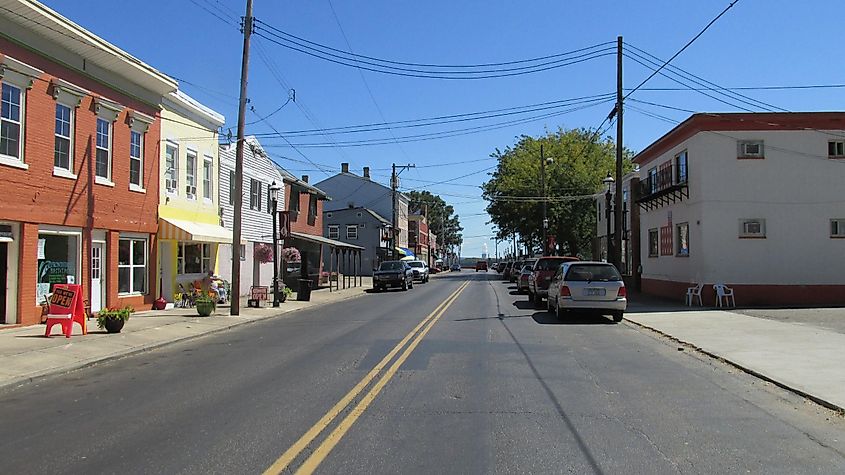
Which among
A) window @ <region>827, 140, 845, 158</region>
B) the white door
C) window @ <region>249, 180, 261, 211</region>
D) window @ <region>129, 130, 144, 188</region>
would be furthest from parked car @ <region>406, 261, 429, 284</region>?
the white door

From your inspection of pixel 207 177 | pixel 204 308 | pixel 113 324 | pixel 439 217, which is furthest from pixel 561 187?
pixel 439 217

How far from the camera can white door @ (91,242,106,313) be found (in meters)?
18.5

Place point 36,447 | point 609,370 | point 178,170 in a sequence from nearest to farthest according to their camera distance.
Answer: point 36,447, point 609,370, point 178,170

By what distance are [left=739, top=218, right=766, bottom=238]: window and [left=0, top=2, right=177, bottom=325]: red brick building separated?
19384 millimetres

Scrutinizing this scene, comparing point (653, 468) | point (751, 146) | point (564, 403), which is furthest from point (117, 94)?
point (751, 146)

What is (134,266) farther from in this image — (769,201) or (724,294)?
(769,201)

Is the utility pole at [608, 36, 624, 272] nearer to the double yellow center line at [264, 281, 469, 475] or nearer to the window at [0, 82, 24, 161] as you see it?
the double yellow center line at [264, 281, 469, 475]

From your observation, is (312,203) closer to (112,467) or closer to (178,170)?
(178,170)

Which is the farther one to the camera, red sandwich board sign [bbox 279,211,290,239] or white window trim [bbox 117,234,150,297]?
red sandwich board sign [bbox 279,211,290,239]

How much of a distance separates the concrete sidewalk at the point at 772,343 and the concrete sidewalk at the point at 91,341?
10.7 metres

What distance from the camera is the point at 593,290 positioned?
58.5 feet

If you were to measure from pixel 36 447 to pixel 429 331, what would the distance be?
10088 mm

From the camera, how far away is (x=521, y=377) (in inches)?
387

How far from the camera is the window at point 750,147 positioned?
23656 millimetres
